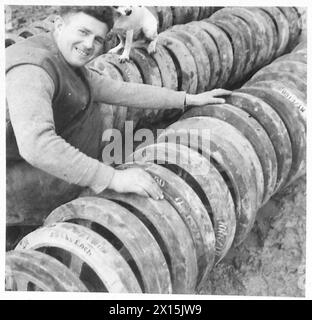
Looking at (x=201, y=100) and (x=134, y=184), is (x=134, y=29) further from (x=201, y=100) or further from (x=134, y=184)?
(x=134, y=184)

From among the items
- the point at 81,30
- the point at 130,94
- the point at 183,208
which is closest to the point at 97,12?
the point at 81,30

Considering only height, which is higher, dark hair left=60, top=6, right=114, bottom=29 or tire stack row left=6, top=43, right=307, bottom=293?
dark hair left=60, top=6, right=114, bottom=29

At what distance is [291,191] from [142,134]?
Answer: 0.61 meters

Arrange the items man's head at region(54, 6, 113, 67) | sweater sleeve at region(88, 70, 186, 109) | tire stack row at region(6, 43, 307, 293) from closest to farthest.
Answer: tire stack row at region(6, 43, 307, 293) < man's head at region(54, 6, 113, 67) < sweater sleeve at region(88, 70, 186, 109)

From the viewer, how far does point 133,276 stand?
118cm

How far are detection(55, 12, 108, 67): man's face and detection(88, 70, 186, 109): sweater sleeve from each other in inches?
4.2

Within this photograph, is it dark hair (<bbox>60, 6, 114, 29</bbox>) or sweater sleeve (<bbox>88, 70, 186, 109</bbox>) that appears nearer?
dark hair (<bbox>60, 6, 114, 29</bbox>)

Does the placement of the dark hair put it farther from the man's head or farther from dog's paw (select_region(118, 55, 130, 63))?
dog's paw (select_region(118, 55, 130, 63))

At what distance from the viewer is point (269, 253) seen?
1670 millimetres

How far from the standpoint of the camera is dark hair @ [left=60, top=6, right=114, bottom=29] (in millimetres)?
1305

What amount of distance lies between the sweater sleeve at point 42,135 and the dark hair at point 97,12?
217mm

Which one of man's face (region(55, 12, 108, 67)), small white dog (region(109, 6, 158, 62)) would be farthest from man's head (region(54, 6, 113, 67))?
small white dog (region(109, 6, 158, 62))

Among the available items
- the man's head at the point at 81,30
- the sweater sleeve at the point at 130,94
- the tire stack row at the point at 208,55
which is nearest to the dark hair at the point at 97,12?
the man's head at the point at 81,30
